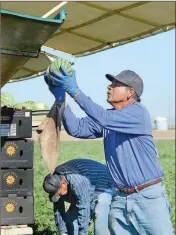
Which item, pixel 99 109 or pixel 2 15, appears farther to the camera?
pixel 99 109

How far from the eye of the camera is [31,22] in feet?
11.3

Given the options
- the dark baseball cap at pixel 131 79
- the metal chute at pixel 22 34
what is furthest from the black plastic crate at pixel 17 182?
the dark baseball cap at pixel 131 79

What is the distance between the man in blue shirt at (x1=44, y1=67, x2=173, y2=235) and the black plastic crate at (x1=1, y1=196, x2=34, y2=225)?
2.40 ft

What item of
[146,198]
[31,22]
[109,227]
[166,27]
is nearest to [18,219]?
[109,227]

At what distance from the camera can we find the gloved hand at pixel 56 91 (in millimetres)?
4090

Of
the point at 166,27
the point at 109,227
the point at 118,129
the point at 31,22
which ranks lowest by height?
the point at 109,227

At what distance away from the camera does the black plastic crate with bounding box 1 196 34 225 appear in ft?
14.8

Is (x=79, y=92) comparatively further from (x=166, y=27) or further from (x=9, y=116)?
(x=166, y=27)

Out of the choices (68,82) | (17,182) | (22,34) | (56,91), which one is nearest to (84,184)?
(17,182)

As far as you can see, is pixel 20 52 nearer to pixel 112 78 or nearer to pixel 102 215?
pixel 112 78

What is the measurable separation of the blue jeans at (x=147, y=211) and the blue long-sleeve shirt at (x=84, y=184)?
0.48 m

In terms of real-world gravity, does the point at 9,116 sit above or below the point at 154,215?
above

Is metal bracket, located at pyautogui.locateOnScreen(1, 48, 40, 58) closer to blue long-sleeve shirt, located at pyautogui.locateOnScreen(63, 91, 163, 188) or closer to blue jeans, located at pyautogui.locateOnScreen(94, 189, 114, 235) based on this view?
blue long-sleeve shirt, located at pyautogui.locateOnScreen(63, 91, 163, 188)

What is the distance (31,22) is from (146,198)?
1.57 metres
